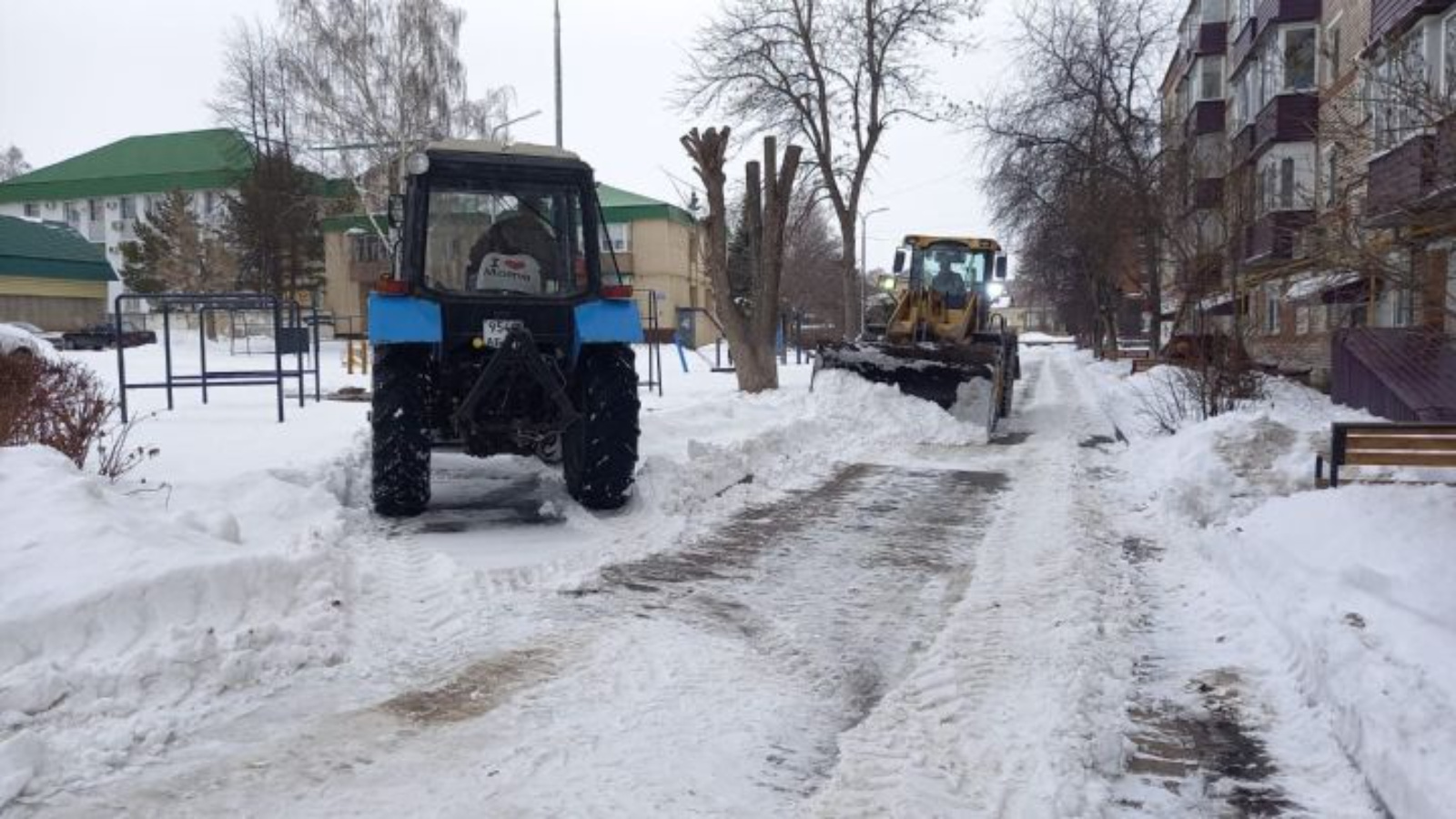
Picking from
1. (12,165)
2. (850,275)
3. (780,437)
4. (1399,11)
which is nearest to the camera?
(780,437)

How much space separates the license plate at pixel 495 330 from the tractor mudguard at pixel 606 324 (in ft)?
1.43

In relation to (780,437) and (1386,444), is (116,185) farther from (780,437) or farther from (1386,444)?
(1386,444)

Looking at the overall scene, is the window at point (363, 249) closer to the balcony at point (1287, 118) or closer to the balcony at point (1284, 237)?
the balcony at point (1287, 118)

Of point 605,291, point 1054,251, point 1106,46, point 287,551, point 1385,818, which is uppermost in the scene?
point 1106,46

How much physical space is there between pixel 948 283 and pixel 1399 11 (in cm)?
824

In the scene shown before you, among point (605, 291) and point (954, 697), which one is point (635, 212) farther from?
point (954, 697)

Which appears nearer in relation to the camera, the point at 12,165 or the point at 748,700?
the point at 748,700

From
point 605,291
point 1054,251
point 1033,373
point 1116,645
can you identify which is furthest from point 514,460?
point 1054,251

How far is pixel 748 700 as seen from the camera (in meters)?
4.22

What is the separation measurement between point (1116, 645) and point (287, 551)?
407 centimetres

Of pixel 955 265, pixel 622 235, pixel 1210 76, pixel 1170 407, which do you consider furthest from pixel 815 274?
pixel 1170 407

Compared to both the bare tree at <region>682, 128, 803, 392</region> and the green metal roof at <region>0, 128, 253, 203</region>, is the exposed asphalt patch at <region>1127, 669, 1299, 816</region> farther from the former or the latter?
the green metal roof at <region>0, 128, 253, 203</region>

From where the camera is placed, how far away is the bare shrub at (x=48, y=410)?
7070 mm

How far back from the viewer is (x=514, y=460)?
9898mm
